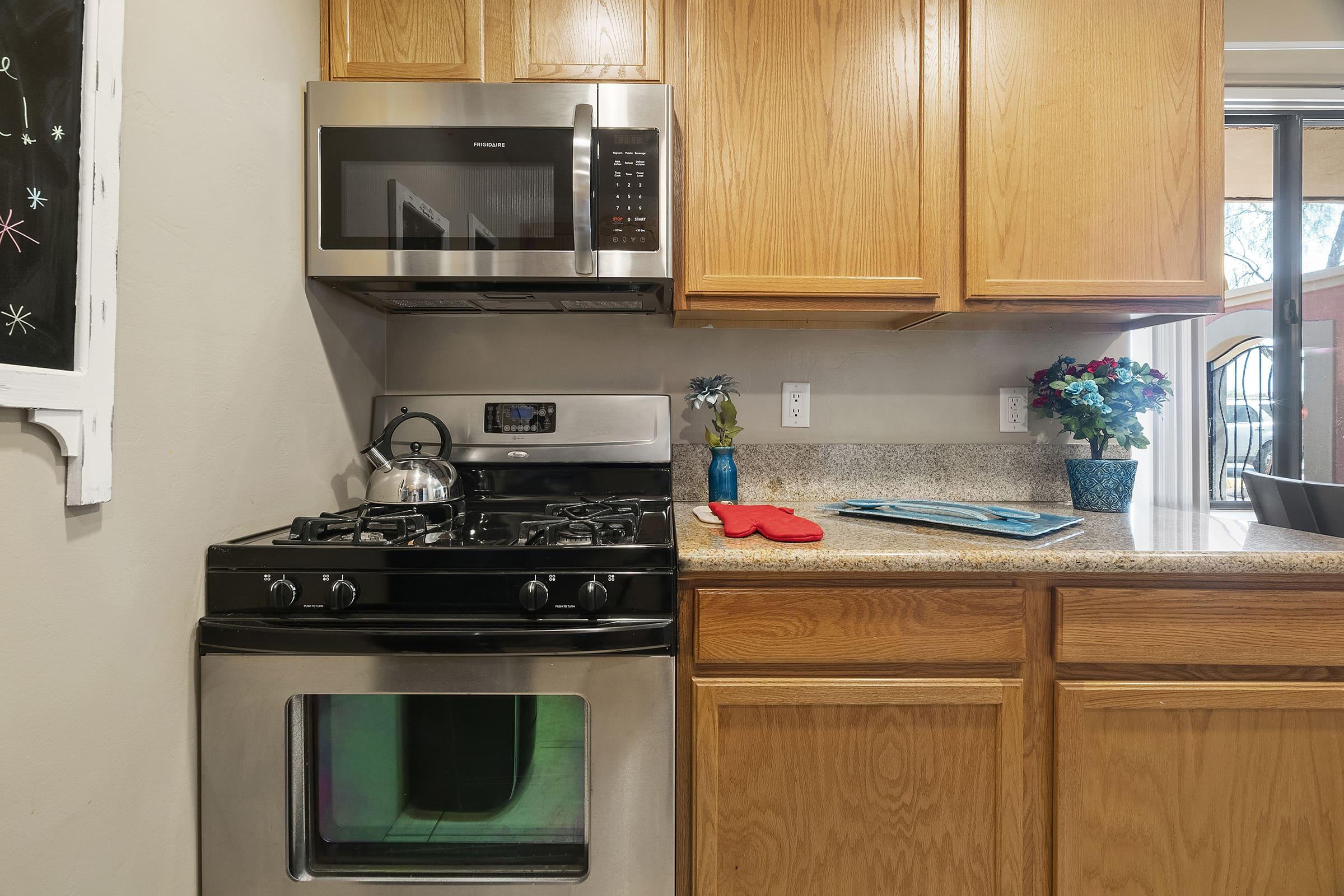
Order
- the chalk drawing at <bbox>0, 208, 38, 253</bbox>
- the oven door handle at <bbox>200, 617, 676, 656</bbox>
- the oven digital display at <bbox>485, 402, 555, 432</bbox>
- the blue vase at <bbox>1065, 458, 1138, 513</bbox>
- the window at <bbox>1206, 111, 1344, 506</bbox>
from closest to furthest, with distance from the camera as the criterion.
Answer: the chalk drawing at <bbox>0, 208, 38, 253</bbox>, the oven door handle at <bbox>200, 617, 676, 656</bbox>, the blue vase at <bbox>1065, 458, 1138, 513</bbox>, the oven digital display at <bbox>485, 402, 555, 432</bbox>, the window at <bbox>1206, 111, 1344, 506</bbox>

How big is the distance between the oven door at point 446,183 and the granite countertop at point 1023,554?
26.1 inches

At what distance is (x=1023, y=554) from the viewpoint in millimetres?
1132

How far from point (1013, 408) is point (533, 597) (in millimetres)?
1413

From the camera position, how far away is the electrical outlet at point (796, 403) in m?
1.79

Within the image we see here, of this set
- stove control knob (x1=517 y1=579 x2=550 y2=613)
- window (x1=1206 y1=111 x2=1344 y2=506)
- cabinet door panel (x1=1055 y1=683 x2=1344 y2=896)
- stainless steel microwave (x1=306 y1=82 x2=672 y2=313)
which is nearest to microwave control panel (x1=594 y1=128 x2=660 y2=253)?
stainless steel microwave (x1=306 y1=82 x2=672 y2=313)

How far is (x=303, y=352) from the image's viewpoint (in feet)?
4.46

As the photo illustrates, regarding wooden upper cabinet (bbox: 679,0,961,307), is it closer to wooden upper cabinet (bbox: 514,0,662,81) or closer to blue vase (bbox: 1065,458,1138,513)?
wooden upper cabinet (bbox: 514,0,662,81)

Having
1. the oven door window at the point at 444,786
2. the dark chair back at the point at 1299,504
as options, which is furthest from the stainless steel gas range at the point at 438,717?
the dark chair back at the point at 1299,504

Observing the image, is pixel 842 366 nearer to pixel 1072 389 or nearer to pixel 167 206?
pixel 1072 389

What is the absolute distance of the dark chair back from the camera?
127 centimetres

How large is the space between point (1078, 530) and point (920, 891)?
0.75 meters

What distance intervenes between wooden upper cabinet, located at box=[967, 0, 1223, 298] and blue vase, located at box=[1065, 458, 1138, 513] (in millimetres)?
411

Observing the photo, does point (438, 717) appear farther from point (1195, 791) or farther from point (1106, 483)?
point (1106, 483)

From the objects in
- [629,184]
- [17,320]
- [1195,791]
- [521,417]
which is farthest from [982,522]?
[17,320]
